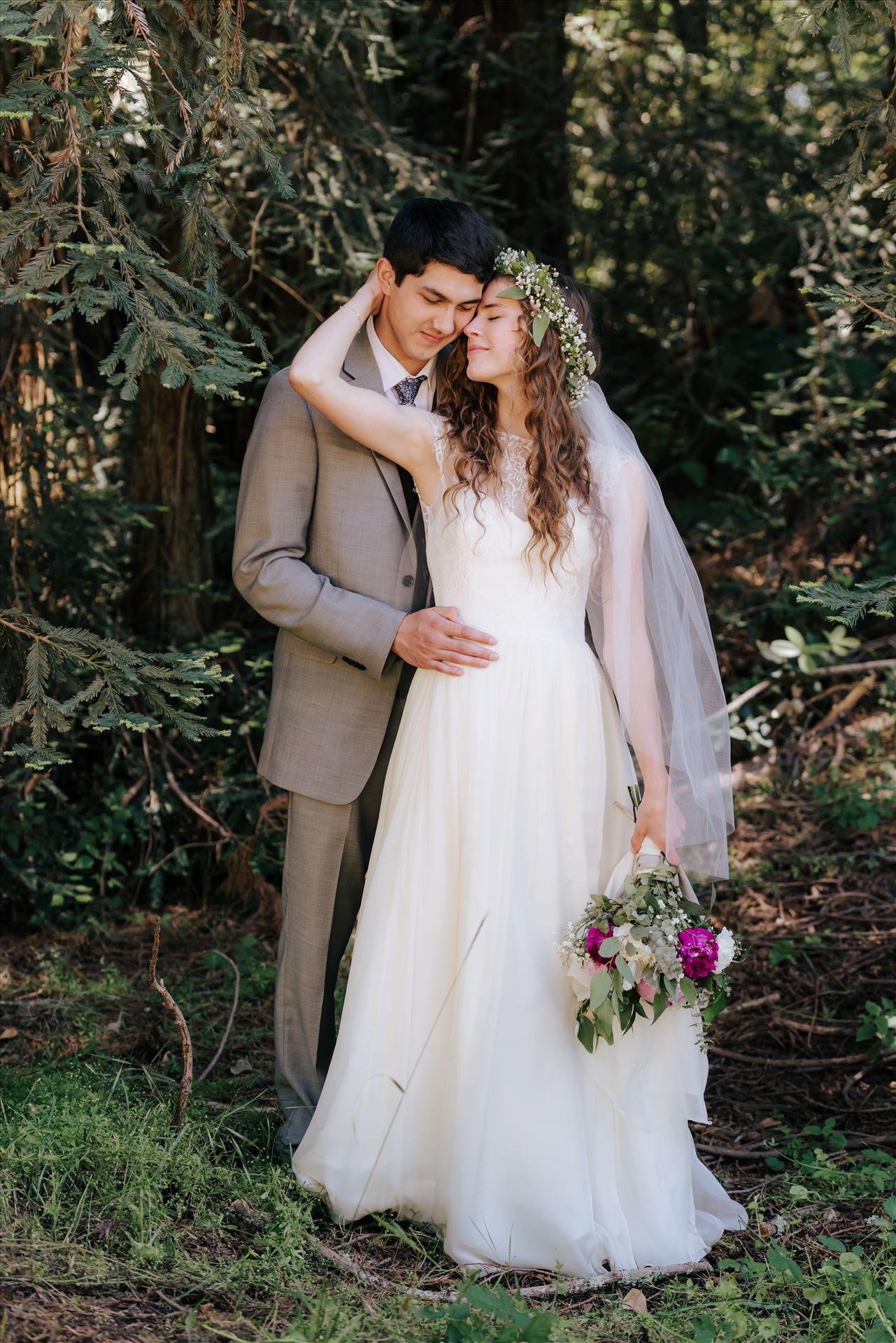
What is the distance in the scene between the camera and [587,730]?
2.77 m

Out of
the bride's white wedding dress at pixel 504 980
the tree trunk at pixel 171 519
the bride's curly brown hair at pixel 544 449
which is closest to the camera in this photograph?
the bride's white wedding dress at pixel 504 980

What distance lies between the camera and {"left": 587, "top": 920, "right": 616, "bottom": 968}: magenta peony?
2506 mm

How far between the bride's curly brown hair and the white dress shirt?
31cm

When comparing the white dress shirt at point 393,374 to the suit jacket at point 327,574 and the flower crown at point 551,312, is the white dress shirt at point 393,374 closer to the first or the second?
the suit jacket at point 327,574

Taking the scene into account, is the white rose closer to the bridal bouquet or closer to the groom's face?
the bridal bouquet

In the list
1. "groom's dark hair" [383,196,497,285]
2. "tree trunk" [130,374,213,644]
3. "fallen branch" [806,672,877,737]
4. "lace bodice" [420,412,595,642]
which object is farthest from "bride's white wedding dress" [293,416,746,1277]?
"fallen branch" [806,672,877,737]

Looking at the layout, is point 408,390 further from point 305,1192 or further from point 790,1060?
point 790,1060

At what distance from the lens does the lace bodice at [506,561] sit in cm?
272

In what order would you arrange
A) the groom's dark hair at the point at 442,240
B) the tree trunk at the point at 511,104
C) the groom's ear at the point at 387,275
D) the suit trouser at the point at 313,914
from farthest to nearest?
1. the tree trunk at the point at 511,104
2. the suit trouser at the point at 313,914
3. the groom's ear at the point at 387,275
4. the groom's dark hair at the point at 442,240

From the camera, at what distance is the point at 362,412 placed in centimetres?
277

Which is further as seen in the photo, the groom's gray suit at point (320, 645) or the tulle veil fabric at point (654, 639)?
the groom's gray suit at point (320, 645)


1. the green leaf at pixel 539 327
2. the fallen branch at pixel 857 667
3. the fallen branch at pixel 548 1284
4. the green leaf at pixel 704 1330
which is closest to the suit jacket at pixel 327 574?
the green leaf at pixel 539 327

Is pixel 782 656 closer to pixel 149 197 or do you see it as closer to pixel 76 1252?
pixel 149 197

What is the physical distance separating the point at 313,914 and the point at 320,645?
70 centimetres
